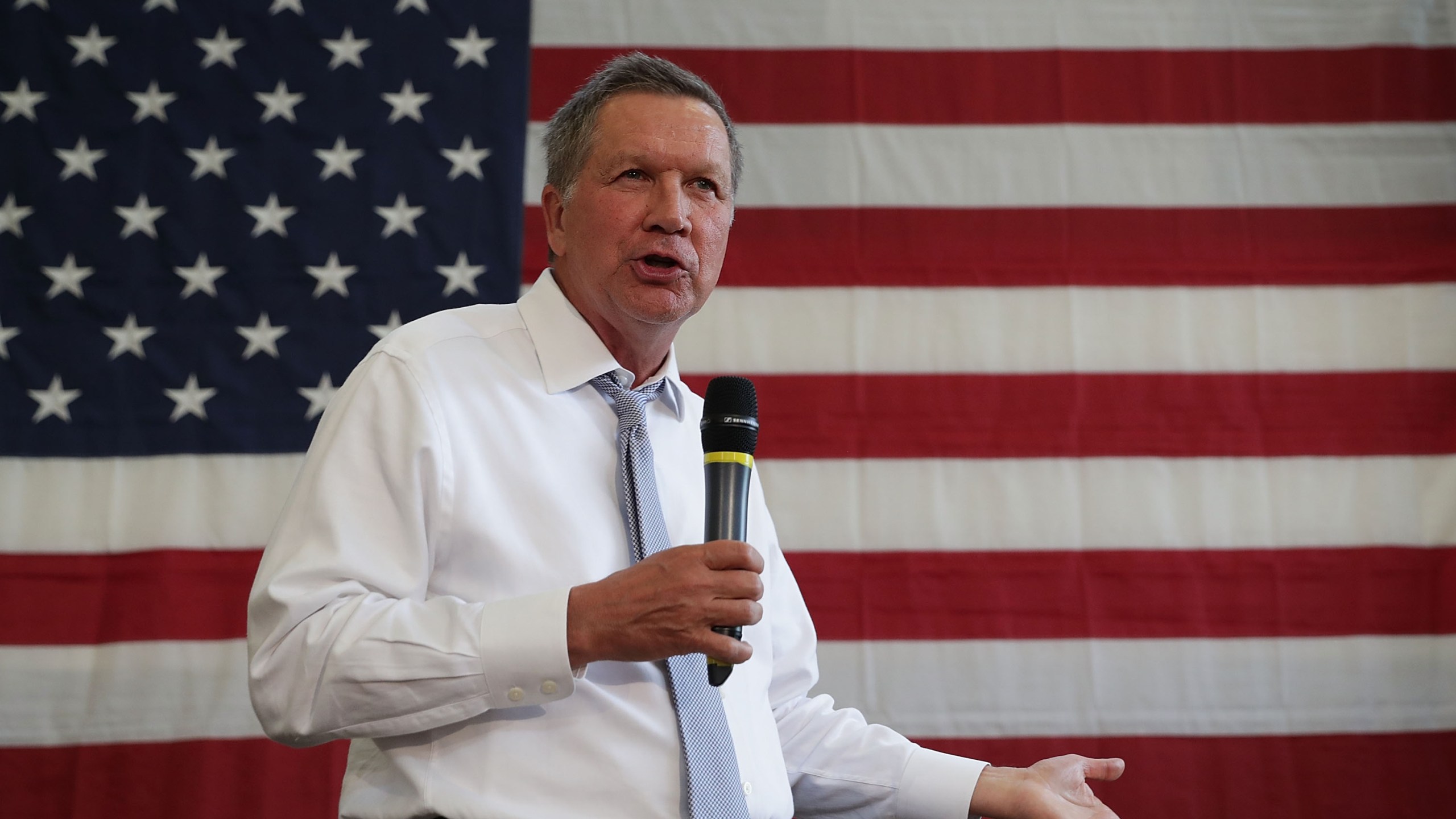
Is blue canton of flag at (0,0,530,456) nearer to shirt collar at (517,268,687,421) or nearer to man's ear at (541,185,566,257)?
man's ear at (541,185,566,257)

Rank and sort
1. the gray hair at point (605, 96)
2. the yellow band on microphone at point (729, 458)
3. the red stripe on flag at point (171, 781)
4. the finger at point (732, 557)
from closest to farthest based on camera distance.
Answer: the finger at point (732, 557)
the yellow band on microphone at point (729, 458)
the gray hair at point (605, 96)
the red stripe on flag at point (171, 781)

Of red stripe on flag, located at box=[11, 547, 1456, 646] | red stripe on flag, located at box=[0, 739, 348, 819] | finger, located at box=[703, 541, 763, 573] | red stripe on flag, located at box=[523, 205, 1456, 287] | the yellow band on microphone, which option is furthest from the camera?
red stripe on flag, located at box=[523, 205, 1456, 287]

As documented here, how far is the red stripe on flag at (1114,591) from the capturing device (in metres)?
2.39

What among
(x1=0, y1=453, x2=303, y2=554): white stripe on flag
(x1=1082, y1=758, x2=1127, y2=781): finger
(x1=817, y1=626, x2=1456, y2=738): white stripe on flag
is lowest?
(x1=817, y1=626, x2=1456, y2=738): white stripe on flag

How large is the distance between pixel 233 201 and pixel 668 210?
4.99 ft

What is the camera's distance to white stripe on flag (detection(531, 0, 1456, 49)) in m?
2.58

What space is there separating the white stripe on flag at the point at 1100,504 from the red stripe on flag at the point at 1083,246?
0.43 m

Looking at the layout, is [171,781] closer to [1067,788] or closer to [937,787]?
[937,787]

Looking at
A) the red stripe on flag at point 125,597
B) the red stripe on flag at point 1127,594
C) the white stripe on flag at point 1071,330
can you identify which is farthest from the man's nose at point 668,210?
the red stripe on flag at point 125,597

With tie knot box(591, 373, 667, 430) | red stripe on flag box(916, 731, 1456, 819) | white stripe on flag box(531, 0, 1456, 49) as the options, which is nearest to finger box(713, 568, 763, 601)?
tie knot box(591, 373, 667, 430)

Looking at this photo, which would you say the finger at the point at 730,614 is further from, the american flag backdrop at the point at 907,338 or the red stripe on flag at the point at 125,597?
the red stripe on flag at the point at 125,597

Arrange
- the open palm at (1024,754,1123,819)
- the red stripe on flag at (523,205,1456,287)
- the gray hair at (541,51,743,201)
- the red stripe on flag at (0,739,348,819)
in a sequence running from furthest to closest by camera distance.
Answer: the red stripe on flag at (523,205,1456,287) < the red stripe on flag at (0,739,348,819) < the gray hair at (541,51,743,201) < the open palm at (1024,754,1123,819)

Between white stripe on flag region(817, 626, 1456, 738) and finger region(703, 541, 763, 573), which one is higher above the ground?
finger region(703, 541, 763, 573)

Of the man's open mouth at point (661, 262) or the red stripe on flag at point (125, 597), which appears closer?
the man's open mouth at point (661, 262)
